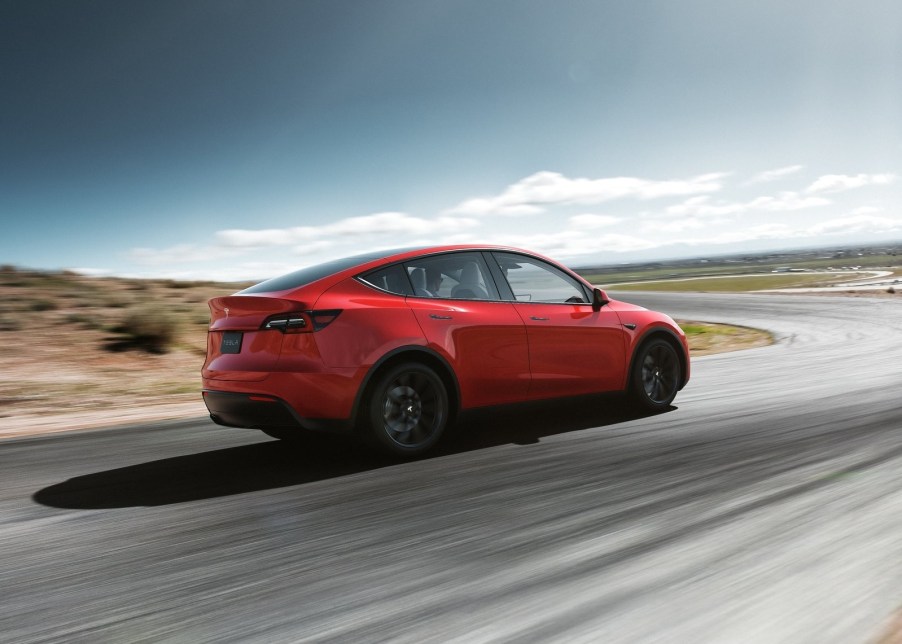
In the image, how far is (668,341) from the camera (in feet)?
24.5

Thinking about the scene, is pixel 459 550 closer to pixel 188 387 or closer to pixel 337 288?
pixel 337 288

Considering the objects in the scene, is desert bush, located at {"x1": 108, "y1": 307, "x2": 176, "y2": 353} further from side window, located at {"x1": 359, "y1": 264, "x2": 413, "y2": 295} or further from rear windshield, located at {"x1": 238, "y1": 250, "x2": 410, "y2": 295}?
side window, located at {"x1": 359, "y1": 264, "x2": 413, "y2": 295}

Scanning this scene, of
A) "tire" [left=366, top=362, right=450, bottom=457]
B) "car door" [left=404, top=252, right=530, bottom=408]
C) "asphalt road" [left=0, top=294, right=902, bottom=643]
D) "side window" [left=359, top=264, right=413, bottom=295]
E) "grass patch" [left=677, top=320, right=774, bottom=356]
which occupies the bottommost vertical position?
"grass patch" [left=677, top=320, right=774, bottom=356]

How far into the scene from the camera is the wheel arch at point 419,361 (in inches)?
207

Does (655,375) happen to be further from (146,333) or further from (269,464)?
(146,333)

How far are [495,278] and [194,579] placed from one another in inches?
143

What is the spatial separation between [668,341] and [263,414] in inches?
159

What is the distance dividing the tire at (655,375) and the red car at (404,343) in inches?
11.9

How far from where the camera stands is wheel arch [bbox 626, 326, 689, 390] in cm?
709

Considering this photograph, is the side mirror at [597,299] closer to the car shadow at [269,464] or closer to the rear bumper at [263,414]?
the car shadow at [269,464]

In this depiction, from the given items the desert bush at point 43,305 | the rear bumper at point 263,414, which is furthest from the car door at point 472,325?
the desert bush at point 43,305

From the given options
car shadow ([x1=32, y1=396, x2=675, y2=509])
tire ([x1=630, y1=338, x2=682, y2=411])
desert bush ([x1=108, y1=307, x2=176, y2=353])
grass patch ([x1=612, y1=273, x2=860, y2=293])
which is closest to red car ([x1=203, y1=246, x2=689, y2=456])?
car shadow ([x1=32, y1=396, x2=675, y2=509])

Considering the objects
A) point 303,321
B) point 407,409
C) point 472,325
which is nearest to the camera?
point 303,321

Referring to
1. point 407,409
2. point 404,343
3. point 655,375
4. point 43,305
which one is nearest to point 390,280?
point 404,343
